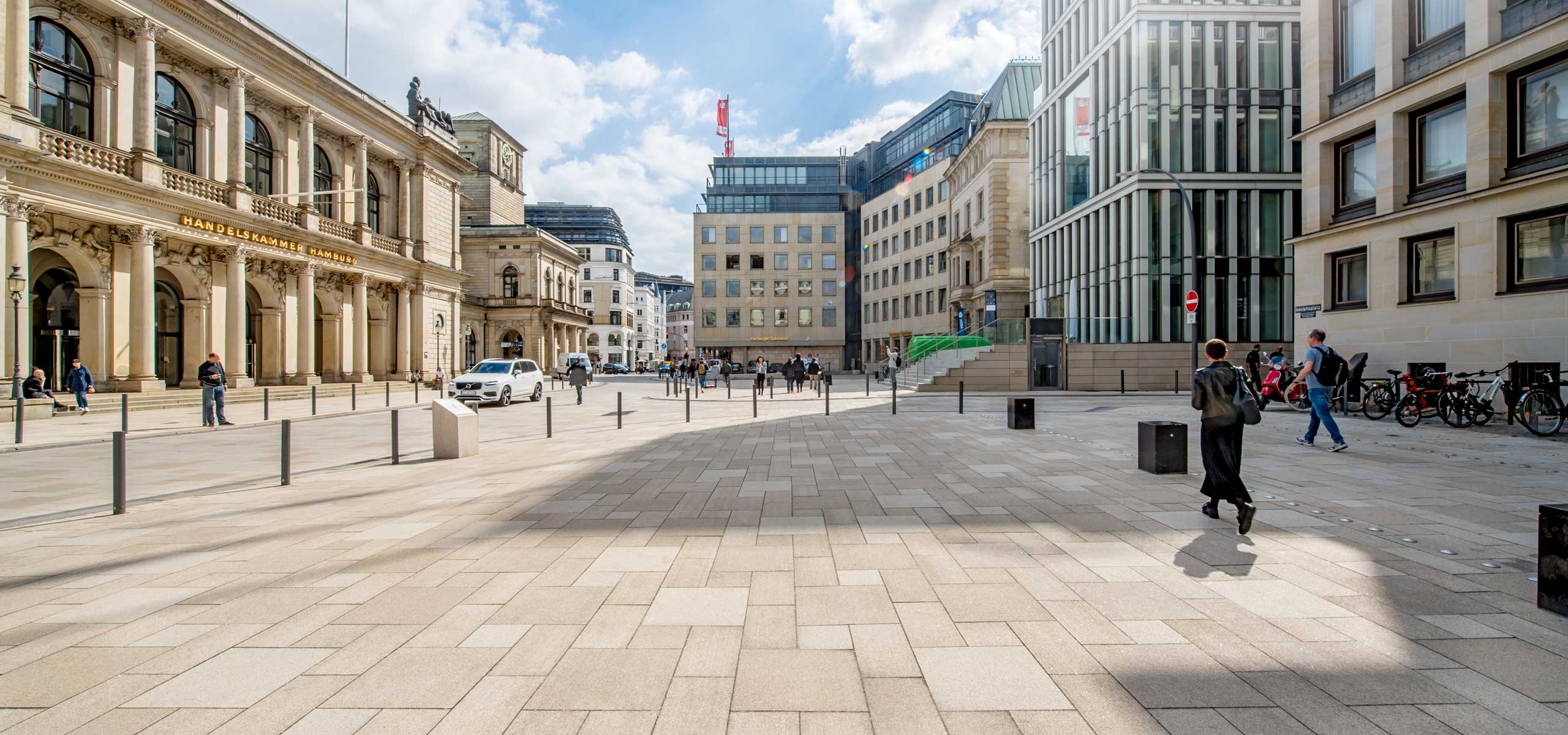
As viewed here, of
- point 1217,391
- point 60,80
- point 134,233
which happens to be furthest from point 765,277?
point 1217,391

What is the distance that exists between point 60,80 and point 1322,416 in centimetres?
3406

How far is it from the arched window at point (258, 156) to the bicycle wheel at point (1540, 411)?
4015 centimetres

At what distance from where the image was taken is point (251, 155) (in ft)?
97.5

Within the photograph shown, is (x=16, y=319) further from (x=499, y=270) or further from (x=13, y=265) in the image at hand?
(x=499, y=270)

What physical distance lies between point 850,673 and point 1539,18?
2131 centimetres

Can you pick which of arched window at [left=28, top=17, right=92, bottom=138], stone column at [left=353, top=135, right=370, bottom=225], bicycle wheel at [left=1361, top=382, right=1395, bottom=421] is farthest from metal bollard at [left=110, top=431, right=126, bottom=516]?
stone column at [left=353, top=135, right=370, bottom=225]

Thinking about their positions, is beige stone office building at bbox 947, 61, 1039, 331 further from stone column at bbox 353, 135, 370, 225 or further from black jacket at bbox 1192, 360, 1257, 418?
black jacket at bbox 1192, 360, 1257, 418

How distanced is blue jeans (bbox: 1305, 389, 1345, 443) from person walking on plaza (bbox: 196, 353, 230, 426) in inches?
888

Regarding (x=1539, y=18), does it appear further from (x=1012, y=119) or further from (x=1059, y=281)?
(x=1012, y=119)

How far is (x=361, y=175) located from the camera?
35.7 meters

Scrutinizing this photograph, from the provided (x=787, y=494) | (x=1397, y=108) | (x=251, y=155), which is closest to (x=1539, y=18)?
(x=1397, y=108)

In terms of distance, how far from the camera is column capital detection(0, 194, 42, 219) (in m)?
18.3

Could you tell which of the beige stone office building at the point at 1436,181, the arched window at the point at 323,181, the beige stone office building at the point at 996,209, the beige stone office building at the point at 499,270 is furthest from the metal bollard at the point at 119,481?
the beige stone office building at the point at 499,270

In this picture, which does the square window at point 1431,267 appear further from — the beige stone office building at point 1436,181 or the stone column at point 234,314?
the stone column at point 234,314
